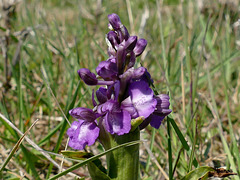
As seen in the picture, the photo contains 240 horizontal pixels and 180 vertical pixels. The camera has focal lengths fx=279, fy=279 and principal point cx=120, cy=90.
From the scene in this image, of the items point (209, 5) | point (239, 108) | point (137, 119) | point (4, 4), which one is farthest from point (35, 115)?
point (209, 5)

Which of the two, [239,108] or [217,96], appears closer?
[239,108]

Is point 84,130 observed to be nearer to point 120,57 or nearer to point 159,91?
point 120,57

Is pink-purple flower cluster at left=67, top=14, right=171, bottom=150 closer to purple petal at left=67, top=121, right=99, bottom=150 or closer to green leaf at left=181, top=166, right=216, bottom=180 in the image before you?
purple petal at left=67, top=121, right=99, bottom=150

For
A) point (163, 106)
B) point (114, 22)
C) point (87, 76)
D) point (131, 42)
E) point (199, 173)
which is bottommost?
point (199, 173)

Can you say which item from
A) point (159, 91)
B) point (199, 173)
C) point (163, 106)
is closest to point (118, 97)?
point (163, 106)

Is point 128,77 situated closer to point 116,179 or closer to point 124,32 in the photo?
point 124,32

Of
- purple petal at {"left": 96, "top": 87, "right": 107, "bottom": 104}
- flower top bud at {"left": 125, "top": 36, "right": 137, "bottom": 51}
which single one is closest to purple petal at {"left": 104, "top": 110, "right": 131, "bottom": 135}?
purple petal at {"left": 96, "top": 87, "right": 107, "bottom": 104}

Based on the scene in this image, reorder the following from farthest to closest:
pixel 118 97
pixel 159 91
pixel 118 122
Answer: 1. pixel 159 91
2. pixel 118 97
3. pixel 118 122
